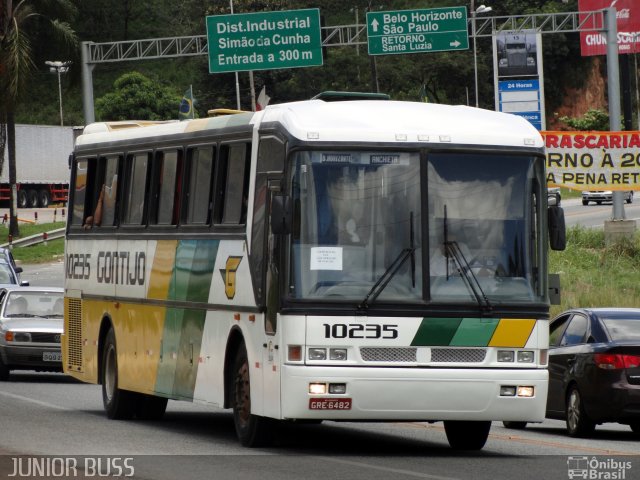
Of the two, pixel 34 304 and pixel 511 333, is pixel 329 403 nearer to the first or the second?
pixel 511 333

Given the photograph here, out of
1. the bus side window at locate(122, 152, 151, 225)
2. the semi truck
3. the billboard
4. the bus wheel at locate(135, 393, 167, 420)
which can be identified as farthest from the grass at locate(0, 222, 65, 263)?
the bus side window at locate(122, 152, 151, 225)

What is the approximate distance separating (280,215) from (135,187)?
517 centimetres

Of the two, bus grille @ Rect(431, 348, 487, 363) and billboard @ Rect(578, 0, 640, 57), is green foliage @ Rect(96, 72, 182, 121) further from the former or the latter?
bus grille @ Rect(431, 348, 487, 363)

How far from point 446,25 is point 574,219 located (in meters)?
23.0

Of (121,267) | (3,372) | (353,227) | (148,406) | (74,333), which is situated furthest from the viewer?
(3,372)

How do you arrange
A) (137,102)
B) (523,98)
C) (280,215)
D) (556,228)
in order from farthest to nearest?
(137,102) < (523,98) < (556,228) < (280,215)

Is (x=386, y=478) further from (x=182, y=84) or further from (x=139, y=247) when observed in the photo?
(x=182, y=84)

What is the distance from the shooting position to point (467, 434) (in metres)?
14.7

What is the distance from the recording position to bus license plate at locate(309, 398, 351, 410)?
1302cm

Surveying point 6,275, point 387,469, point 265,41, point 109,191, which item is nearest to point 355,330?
point 387,469

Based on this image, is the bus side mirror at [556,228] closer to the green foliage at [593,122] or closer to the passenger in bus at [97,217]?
the passenger in bus at [97,217]

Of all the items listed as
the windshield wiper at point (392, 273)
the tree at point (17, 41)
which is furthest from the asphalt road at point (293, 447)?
the tree at point (17, 41)

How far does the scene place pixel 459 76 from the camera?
105875mm

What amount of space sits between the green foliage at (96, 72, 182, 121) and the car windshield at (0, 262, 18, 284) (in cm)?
5826
